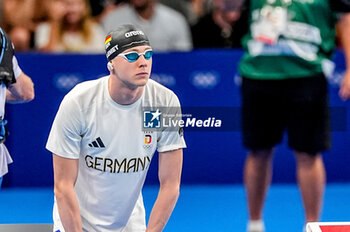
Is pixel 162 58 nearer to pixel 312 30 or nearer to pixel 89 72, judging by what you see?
pixel 89 72

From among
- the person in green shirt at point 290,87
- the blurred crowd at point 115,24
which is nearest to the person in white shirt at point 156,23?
the blurred crowd at point 115,24

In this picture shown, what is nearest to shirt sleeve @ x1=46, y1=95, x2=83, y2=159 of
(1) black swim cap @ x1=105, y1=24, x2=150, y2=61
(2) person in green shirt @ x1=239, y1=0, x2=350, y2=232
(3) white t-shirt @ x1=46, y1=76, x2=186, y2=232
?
(3) white t-shirt @ x1=46, y1=76, x2=186, y2=232

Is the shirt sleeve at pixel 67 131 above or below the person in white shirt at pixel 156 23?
above

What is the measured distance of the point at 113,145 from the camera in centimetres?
373

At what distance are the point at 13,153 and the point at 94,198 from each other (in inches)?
87.9

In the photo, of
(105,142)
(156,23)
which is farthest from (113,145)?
(156,23)

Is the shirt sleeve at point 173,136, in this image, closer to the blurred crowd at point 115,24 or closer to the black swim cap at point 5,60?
the black swim cap at point 5,60

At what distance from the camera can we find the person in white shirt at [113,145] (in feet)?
11.8

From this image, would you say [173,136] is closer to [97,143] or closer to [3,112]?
[97,143]

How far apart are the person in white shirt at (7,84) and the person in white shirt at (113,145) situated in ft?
1.09

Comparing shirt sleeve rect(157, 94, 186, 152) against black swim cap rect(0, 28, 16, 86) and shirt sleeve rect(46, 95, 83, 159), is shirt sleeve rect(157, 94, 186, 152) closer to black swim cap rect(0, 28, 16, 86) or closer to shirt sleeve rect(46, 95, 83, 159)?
shirt sleeve rect(46, 95, 83, 159)

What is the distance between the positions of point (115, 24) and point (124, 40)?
3175mm

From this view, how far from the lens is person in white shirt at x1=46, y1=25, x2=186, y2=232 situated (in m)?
3.60

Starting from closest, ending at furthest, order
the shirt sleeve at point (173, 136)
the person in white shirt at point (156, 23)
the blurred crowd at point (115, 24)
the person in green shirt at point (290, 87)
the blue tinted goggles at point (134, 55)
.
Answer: the blue tinted goggles at point (134, 55) → the shirt sleeve at point (173, 136) → the person in green shirt at point (290, 87) → the blurred crowd at point (115, 24) → the person in white shirt at point (156, 23)
